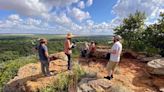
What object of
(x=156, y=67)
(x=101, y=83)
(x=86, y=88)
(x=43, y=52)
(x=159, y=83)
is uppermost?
(x=43, y=52)

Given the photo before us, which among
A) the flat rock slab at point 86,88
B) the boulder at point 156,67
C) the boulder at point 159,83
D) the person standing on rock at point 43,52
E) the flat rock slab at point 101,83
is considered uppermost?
the person standing on rock at point 43,52

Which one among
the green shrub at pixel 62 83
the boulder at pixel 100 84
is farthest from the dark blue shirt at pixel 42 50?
the boulder at pixel 100 84

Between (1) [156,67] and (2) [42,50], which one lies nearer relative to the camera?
(2) [42,50]

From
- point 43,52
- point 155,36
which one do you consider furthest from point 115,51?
point 155,36

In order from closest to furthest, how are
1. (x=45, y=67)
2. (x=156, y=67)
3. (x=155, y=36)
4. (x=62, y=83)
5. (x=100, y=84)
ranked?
(x=100, y=84) < (x=62, y=83) < (x=45, y=67) < (x=156, y=67) < (x=155, y=36)

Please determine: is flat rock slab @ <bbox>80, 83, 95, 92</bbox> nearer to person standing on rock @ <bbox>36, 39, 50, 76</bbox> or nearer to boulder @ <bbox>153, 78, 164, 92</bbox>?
person standing on rock @ <bbox>36, 39, 50, 76</bbox>

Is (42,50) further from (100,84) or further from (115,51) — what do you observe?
(115,51)

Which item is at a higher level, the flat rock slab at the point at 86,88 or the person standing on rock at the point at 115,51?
the person standing on rock at the point at 115,51

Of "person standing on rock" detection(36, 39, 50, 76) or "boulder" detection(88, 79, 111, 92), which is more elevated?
"person standing on rock" detection(36, 39, 50, 76)

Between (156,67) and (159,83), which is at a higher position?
(156,67)

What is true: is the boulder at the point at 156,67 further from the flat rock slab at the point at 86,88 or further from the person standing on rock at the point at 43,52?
the person standing on rock at the point at 43,52

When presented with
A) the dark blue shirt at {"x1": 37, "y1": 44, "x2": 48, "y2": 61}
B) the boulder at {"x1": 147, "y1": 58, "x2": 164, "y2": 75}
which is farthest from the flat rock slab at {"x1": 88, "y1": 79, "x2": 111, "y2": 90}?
the boulder at {"x1": 147, "y1": 58, "x2": 164, "y2": 75}

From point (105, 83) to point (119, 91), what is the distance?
79 cm

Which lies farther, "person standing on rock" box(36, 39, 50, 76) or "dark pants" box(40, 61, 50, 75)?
"dark pants" box(40, 61, 50, 75)
